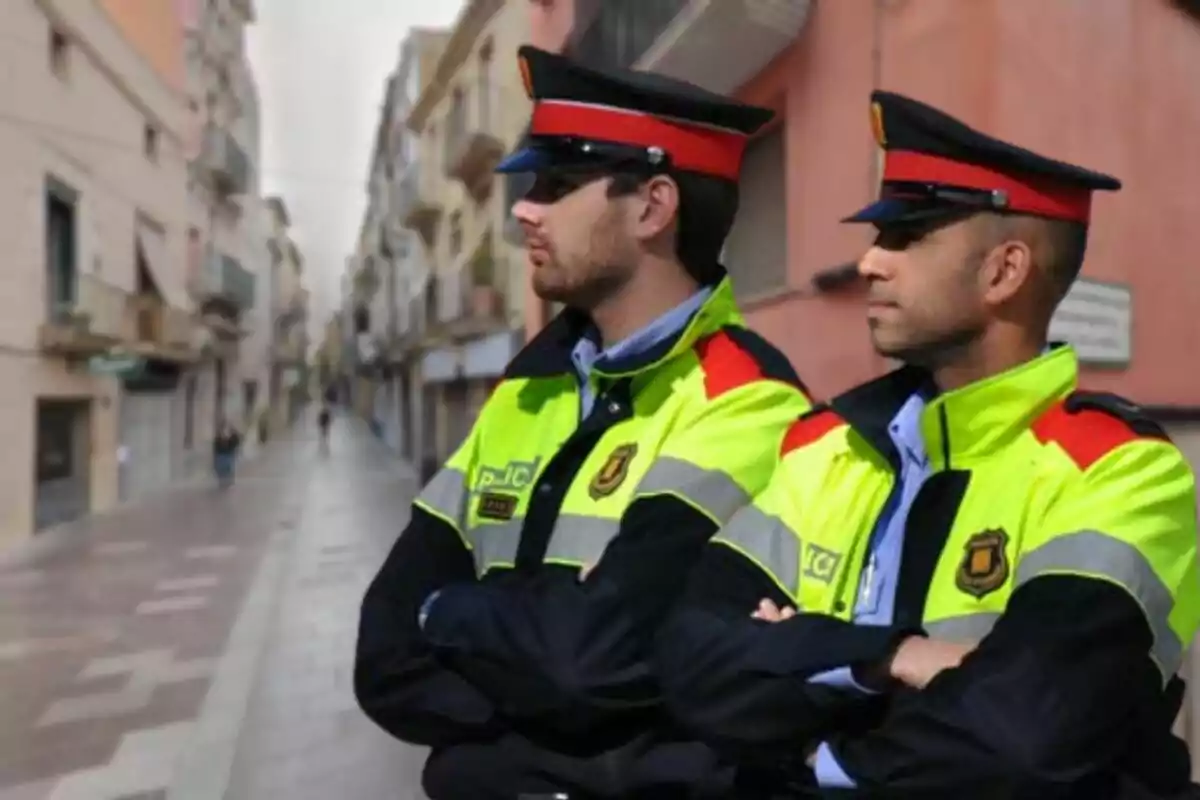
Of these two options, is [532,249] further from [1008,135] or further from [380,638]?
[1008,135]

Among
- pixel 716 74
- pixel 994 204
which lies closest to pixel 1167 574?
pixel 994 204

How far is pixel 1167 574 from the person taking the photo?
133 cm

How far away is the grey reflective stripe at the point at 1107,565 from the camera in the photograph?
4.22 ft

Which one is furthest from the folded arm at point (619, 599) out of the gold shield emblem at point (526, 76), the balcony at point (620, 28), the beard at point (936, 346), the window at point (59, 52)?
the window at point (59, 52)

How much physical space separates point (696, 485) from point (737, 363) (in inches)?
9.7

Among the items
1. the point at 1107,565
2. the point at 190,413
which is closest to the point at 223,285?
the point at 190,413

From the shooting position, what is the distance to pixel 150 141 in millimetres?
16969

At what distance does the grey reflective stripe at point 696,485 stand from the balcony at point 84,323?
12.1 meters

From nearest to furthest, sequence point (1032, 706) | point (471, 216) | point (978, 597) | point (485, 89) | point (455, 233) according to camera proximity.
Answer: point (1032, 706)
point (978, 597)
point (485, 89)
point (471, 216)
point (455, 233)

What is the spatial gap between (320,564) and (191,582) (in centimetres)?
127

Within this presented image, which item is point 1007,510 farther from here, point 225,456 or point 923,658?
point 225,456

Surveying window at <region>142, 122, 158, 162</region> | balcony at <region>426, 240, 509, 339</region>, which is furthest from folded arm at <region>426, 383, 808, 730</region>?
window at <region>142, 122, 158, 162</region>

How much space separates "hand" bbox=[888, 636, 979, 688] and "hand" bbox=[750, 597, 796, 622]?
0.52 feet

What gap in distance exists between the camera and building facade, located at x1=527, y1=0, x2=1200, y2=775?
394 centimetres
